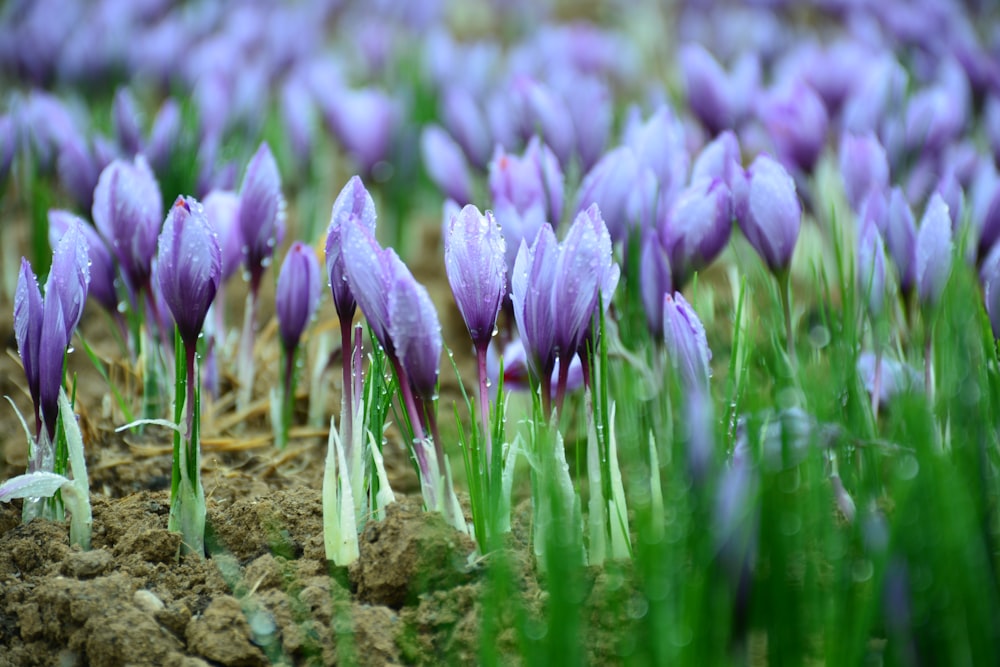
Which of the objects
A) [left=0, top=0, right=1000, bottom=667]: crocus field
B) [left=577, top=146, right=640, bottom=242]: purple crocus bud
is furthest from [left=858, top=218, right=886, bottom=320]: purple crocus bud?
[left=577, top=146, right=640, bottom=242]: purple crocus bud

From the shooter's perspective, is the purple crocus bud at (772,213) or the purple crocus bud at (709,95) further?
the purple crocus bud at (709,95)

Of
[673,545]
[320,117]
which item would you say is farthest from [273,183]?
[320,117]

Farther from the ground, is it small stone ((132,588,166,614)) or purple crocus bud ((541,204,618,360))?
purple crocus bud ((541,204,618,360))

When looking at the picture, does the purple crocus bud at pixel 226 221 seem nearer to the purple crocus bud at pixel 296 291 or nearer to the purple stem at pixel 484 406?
the purple crocus bud at pixel 296 291

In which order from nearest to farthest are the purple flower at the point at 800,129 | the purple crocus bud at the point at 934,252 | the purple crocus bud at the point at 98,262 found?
the purple crocus bud at the point at 934,252
the purple crocus bud at the point at 98,262
the purple flower at the point at 800,129

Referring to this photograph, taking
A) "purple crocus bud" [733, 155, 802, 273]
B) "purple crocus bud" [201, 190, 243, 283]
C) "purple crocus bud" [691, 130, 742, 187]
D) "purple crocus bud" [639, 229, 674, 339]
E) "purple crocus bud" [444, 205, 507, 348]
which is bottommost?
"purple crocus bud" [444, 205, 507, 348]

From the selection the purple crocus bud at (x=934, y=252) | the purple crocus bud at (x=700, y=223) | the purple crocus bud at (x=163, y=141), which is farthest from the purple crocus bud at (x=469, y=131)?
the purple crocus bud at (x=934, y=252)

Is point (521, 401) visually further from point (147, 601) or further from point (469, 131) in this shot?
point (469, 131)

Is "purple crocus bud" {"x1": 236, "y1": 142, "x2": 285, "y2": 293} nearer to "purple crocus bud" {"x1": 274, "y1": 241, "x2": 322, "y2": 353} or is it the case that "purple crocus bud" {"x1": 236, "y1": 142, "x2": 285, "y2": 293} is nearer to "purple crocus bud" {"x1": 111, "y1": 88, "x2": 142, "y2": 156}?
"purple crocus bud" {"x1": 274, "y1": 241, "x2": 322, "y2": 353}
